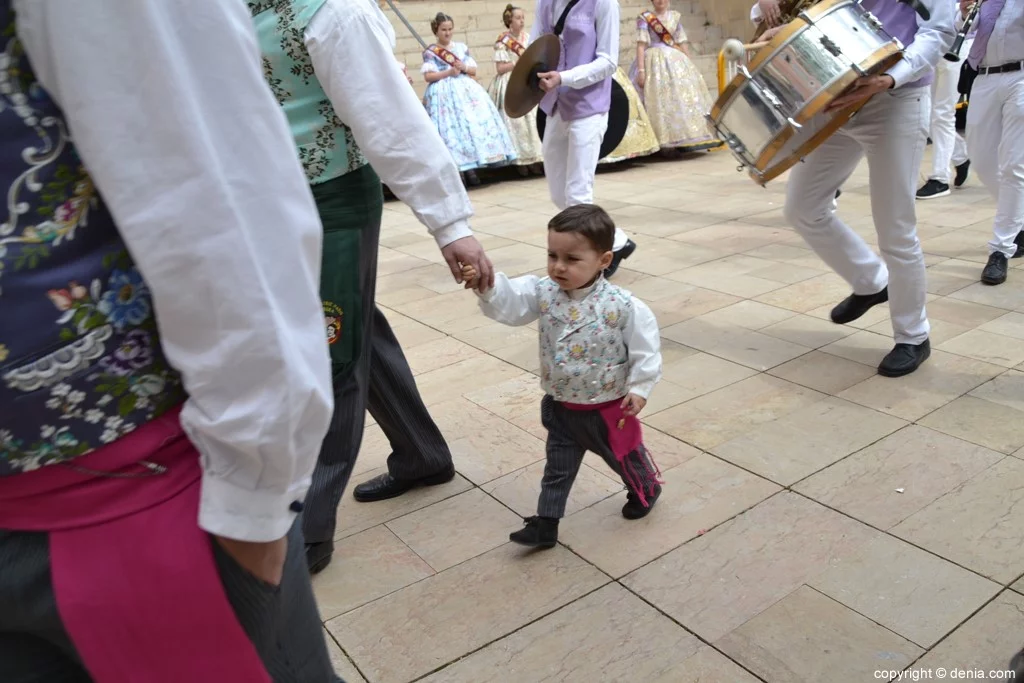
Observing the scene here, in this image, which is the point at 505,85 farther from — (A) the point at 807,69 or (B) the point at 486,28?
(A) the point at 807,69

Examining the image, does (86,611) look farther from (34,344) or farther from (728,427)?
(728,427)

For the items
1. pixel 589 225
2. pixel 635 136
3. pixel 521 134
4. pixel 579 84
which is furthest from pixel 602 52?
pixel 635 136

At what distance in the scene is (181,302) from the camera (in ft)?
3.02

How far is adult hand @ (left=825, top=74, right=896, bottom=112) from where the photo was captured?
11.3 ft

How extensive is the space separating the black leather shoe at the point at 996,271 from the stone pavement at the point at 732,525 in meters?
0.18

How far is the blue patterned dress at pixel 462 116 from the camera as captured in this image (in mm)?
10477

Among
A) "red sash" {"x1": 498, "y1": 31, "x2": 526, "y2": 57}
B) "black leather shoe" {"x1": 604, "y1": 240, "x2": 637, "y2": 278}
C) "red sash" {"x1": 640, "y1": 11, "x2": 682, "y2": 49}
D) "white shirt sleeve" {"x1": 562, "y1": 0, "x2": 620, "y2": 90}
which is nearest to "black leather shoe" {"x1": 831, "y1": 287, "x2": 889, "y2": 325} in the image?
"black leather shoe" {"x1": 604, "y1": 240, "x2": 637, "y2": 278}

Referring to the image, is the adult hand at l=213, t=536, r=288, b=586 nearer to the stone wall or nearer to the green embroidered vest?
the green embroidered vest

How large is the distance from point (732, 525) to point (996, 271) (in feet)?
10.6

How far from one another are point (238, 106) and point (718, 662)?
1.87 meters

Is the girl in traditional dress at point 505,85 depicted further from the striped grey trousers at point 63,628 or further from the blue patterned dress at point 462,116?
the striped grey trousers at point 63,628

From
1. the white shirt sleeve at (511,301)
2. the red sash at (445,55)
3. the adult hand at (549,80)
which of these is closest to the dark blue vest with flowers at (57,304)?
the white shirt sleeve at (511,301)

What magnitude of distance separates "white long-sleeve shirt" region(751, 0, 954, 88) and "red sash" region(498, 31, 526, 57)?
7352 mm

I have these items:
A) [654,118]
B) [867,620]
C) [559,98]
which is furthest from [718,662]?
[654,118]
